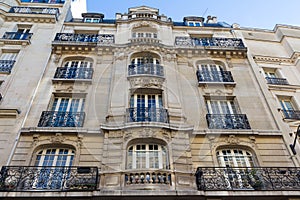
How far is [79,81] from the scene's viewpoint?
35.8 ft

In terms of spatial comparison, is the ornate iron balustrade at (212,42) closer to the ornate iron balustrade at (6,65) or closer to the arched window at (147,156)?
the arched window at (147,156)

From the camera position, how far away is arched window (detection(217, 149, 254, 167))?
8703 millimetres

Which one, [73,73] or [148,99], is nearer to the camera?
[148,99]

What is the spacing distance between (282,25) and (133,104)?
37.2 feet

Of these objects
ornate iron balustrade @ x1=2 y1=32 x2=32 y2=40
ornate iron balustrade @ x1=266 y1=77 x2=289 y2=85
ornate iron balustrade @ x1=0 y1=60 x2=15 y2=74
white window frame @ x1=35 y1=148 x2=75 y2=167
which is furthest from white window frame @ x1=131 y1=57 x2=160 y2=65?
ornate iron balustrade @ x1=2 y1=32 x2=32 y2=40

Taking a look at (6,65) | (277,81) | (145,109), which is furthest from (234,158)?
(6,65)

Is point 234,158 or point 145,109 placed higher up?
point 145,109

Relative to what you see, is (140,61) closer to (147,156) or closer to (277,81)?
(147,156)

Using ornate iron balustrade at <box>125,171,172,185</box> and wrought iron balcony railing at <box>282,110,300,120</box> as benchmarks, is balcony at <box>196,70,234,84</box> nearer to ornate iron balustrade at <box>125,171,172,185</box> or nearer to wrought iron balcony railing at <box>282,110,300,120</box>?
wrought iron balcony railing at <box>282,110,300,120</box>

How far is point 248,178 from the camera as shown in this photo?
7828 mm

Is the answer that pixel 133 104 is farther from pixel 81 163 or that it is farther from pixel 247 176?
pixel 247 176

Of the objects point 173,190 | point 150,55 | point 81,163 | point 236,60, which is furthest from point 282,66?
point 81,163

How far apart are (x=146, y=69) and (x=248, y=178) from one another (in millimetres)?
6099

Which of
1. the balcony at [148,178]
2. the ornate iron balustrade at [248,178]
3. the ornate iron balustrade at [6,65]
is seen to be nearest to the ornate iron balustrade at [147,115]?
the balcony at [148,178]
